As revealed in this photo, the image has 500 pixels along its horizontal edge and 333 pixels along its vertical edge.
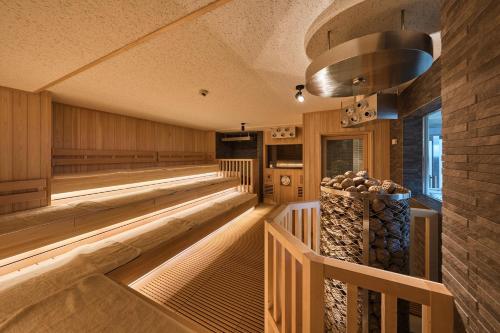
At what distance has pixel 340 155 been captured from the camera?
14.4ft

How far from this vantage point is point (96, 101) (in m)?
2.93

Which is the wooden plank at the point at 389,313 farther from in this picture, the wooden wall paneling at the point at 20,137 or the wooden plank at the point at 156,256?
the wooden wall paneling at the point at 20,137

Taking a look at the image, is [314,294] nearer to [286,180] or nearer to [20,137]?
[20,137]

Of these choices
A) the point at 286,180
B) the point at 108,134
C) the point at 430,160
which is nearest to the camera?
the point at 430,160

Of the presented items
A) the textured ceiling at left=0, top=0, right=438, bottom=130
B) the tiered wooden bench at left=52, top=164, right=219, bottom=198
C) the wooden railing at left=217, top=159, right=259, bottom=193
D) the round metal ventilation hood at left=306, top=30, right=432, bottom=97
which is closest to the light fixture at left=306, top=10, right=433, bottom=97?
the round metal ventilation hood at left=306, top=30, right=432, bottom=97

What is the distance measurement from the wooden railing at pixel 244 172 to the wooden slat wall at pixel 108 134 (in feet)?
4.72

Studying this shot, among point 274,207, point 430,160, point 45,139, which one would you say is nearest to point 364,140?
point 430,160

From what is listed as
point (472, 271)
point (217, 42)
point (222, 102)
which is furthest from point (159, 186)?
point (472, 271)

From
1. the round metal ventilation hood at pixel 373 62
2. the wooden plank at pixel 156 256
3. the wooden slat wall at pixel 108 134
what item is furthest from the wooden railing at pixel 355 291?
the wooden slat wall at pixel 108 134

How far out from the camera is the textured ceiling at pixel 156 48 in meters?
1.14

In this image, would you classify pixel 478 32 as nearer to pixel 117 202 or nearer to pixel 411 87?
pixel 411 87

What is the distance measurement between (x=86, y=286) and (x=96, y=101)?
2.68 meters

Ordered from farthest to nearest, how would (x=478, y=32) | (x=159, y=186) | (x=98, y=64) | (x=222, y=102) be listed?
(x=159, y=186) < (x=222, y=102) < (x=98, y=64) < (x=478, y=32)

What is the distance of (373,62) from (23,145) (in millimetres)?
3731
